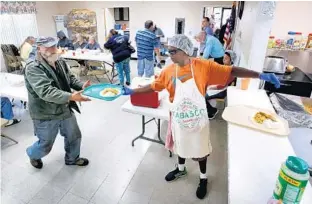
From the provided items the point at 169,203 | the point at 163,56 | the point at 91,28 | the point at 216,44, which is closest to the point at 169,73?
the point at 169,203

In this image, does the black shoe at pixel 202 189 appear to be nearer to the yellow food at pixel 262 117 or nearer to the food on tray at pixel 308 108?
the yellow food at pixel 262 117

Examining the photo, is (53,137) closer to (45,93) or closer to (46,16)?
(45,93)

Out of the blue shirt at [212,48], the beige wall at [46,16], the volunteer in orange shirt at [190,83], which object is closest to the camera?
the volunteer in orange shirt at [190,83]

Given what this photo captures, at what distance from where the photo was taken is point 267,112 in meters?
1.77

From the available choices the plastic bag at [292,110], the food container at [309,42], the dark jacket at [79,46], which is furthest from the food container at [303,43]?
the dark jacket at [79,46]

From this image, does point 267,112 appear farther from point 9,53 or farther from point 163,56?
point 9,53

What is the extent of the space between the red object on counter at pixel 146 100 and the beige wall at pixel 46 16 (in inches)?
264

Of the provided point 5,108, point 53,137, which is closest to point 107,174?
point 53,137

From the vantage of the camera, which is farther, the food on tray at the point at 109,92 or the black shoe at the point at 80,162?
the black shoe at the point at 80,162

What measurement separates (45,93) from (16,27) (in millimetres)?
6294

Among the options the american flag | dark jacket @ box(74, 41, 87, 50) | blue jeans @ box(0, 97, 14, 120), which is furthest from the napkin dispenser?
dark jacket @ box(74, 41, 87, 50)

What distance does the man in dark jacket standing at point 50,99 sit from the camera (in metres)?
1.71

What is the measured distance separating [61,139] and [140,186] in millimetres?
1344

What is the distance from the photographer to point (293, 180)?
85cm
